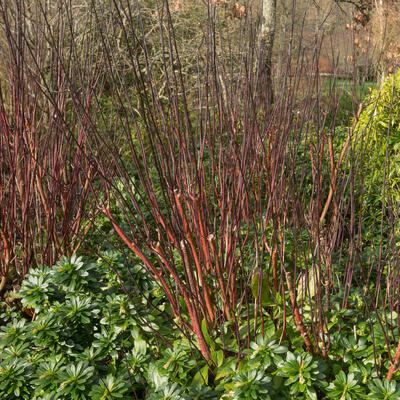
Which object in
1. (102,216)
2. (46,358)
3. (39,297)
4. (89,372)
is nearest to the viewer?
(89,372)

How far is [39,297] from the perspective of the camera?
203 cm

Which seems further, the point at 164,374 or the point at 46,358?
the point at 46,358

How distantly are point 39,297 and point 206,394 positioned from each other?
36.2 inches

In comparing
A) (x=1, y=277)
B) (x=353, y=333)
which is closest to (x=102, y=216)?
(x=1, y=277)

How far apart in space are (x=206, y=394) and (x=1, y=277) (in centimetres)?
165

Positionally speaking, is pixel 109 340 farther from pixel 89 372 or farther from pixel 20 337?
pixel 20 337

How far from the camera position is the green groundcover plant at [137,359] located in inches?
63.1

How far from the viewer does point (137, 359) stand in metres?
1.84

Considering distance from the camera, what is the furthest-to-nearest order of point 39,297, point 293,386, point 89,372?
point 39,297
point 89,372
point 293,386

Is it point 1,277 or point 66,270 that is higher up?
point 66,270

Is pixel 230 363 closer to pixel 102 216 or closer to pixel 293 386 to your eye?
pixel 293 386

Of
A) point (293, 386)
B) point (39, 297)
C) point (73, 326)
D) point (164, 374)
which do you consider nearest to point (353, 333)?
point (293, 386)

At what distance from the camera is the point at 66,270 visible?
6.90 ft

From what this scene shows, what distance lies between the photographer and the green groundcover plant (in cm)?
160
